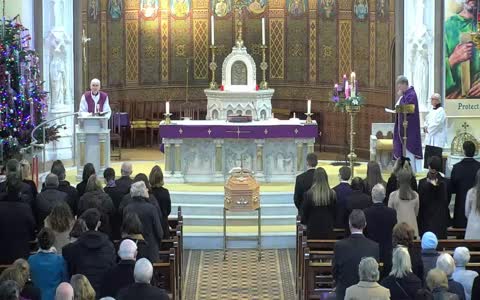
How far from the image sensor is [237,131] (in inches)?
800

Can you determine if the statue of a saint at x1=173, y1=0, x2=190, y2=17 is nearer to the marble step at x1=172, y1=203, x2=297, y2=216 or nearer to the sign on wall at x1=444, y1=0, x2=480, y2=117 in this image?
the sign on wall at x1=444, y1=0, x2=480, y2=117

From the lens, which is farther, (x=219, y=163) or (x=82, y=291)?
(x=219, y=163)

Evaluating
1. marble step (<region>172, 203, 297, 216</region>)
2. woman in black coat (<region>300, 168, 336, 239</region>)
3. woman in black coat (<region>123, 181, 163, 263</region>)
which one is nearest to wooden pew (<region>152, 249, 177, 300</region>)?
woman in black coat (<region>123, 181, 163, 263</region>)

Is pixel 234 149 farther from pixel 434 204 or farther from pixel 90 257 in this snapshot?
pixel 90 257

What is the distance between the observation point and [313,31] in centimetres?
2806

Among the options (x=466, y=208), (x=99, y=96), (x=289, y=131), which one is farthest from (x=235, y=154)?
(x=466, y=208)

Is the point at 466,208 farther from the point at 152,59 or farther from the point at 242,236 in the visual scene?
the point at 152,59

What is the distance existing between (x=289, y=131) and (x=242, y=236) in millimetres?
3232

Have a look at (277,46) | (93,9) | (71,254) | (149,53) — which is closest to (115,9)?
(93,9)

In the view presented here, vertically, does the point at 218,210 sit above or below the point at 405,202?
below

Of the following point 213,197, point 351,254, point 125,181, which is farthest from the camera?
point 213,197

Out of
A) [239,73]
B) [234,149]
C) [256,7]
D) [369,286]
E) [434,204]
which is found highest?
[256,7]

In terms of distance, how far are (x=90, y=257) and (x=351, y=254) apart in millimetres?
2490

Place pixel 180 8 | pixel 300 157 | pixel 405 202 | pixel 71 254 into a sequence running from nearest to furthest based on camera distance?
pixel 71 254 → pixel 405 202 → pixel 300 157 → pixel 180 8
